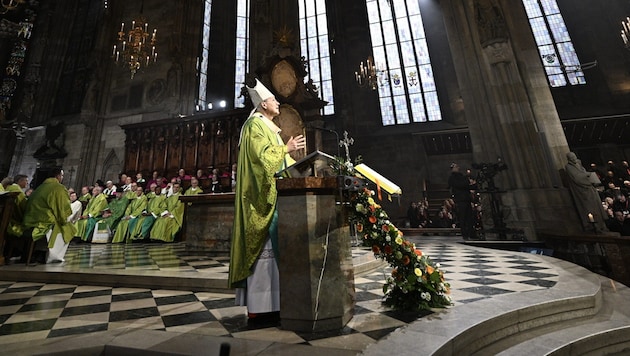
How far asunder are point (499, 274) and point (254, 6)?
41.5ft

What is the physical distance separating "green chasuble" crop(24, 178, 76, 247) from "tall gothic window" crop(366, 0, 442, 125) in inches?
606

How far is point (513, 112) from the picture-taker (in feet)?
26.6

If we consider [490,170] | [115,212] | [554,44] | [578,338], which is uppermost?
[554,44]

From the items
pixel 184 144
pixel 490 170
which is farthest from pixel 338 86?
pixel 490 170

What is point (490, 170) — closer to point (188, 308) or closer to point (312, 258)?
point (312, 258)

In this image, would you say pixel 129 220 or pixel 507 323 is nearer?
pixel 507 323

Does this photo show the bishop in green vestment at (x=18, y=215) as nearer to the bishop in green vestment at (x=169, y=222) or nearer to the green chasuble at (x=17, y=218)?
the green chasuble at (x=17, y=218)

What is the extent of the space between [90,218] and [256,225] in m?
8.26

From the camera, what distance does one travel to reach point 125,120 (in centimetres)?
1262

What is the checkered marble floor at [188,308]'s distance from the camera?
170cm

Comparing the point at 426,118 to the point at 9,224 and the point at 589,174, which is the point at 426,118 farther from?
the point at 9,224

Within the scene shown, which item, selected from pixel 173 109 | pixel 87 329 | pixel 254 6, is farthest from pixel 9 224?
pixel 254 6

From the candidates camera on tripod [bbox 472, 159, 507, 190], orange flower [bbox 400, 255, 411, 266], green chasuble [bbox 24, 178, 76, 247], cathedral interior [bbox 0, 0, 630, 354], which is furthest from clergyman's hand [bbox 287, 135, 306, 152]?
camera on tripod [bbox 472, 159, 507, 190]

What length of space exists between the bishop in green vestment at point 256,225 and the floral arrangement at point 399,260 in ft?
1.79
